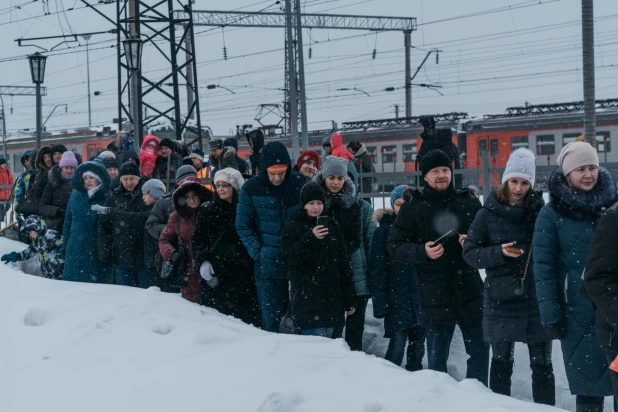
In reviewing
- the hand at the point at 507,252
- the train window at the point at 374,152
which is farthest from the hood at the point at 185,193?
the train window at the point at 374,152

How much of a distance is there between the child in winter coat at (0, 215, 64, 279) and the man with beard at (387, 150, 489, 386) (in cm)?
444

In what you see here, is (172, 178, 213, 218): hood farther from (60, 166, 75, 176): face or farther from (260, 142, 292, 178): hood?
(60, 166, 75, 176): face

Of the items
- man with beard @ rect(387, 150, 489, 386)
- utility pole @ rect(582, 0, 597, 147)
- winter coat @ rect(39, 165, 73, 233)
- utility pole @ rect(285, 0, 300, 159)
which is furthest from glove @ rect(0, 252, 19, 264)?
utility pole @ rect(285, 0, 300, 159)

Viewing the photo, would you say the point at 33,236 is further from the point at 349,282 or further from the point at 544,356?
the point at 544,356

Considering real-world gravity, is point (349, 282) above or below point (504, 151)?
below

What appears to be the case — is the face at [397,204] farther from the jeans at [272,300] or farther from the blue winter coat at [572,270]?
the blue winter coat at [572,270]

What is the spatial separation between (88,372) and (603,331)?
2.82 metres

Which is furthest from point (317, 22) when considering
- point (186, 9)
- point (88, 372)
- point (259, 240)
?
point (88, 372)

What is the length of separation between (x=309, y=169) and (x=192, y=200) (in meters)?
1.36

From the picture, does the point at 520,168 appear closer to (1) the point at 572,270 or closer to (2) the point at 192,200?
(1) the point at 572,270

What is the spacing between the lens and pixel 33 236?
29.7 ft

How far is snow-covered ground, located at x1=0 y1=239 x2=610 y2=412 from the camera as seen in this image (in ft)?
12.8

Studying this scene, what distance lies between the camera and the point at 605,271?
338 centimetres

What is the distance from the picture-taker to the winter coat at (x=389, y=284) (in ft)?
22.1
